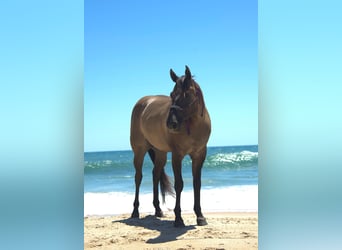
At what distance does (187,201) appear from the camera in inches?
122

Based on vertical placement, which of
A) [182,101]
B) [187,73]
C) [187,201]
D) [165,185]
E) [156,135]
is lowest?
[187,201]

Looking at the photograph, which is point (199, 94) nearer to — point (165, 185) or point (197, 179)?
point (197, 179)

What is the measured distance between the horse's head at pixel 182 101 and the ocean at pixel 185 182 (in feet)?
1.25

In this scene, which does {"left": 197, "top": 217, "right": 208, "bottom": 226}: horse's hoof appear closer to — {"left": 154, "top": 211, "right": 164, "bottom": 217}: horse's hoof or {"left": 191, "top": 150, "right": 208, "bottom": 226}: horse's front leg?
{"left": 191, "top": 150, "right": 208, "bottom": 226}: horse's front leg

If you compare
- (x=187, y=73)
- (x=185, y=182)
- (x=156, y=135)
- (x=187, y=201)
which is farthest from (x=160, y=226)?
(x=187, y=73)

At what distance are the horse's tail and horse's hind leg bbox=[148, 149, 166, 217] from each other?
0.11 ft

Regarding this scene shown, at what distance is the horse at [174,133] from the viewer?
2861 millimetres

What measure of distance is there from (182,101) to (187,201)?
815 mm

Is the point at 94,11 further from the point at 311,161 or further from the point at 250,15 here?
the point at 311,161

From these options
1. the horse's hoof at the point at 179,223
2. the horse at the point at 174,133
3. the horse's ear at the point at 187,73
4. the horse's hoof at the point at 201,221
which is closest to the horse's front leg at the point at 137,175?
the horse at the point at 174,133

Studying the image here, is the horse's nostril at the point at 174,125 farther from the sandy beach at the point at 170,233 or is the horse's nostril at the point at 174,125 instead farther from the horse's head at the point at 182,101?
the sandy beach at the point at 170,233

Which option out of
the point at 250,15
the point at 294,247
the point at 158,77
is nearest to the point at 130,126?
the point at 158,77

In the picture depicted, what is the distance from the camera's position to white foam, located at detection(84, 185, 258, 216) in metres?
3.11

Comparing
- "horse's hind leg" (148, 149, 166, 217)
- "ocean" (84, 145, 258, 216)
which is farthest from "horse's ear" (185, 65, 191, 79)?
"horse's hind leg" (148, 149, 166, 217)
